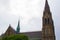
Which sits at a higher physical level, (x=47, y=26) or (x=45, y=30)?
(x=47, y=26)

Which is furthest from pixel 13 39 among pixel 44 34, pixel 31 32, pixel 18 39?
pixel 31 32

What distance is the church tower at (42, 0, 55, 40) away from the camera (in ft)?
205

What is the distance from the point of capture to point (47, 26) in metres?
64.3

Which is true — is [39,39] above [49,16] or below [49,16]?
below

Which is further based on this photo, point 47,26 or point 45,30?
point 47,26

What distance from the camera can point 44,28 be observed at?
64375 millimetres

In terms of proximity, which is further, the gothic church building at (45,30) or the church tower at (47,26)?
the gothic church building at (45,30)

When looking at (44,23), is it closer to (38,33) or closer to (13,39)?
(38,33)

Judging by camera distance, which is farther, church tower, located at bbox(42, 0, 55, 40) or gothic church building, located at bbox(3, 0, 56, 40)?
gothic church building, located at bbox(3, 0, 56, 40)

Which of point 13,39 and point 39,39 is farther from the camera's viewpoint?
point 39,39

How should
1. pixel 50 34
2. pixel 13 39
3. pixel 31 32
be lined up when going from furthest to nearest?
pixel 31 32
pixel 50 34
pixel 13 39

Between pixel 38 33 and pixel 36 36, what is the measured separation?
1667mm

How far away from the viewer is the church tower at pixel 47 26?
62.6 m

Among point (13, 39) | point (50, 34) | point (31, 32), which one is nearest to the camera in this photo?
point (13, 39)
